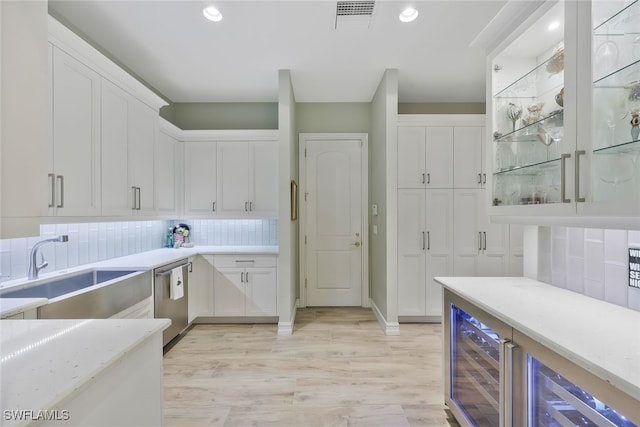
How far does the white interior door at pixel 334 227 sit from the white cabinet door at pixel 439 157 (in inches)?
40.0

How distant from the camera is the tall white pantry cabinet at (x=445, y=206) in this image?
3.51 m

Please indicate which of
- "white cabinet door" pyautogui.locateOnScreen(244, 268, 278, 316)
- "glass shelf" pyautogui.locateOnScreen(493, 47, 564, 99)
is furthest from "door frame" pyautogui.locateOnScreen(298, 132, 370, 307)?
"glass shelf" pyautogui.locateOnScreen(493, 47, 564, 99)

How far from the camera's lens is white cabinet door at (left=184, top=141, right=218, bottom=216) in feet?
12.6

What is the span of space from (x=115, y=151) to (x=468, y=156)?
12.0ft

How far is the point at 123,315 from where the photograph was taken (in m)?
2.27

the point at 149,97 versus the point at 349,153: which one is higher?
the point at 149,97

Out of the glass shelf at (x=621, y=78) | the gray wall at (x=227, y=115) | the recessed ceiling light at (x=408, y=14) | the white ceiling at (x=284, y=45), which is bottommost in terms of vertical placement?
the glass shelf at (x=621, y=78)

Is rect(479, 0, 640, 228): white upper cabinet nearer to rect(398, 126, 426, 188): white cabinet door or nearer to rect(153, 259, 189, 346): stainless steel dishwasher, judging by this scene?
rect(398, 126, 426, 188): white cabinet door

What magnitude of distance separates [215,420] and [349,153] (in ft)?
11.1

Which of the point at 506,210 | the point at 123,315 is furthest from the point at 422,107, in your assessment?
the point at 123,315

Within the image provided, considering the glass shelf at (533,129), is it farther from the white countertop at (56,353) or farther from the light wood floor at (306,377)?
the white countertop at (56,353)

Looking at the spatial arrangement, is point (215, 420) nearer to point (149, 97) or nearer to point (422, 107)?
point (149, 97)

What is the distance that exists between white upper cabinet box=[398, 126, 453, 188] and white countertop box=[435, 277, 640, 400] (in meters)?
1.92

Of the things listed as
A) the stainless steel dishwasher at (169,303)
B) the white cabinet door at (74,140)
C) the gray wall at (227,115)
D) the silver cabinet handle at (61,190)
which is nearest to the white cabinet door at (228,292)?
the stainless steel dishwasher at (169,303)
